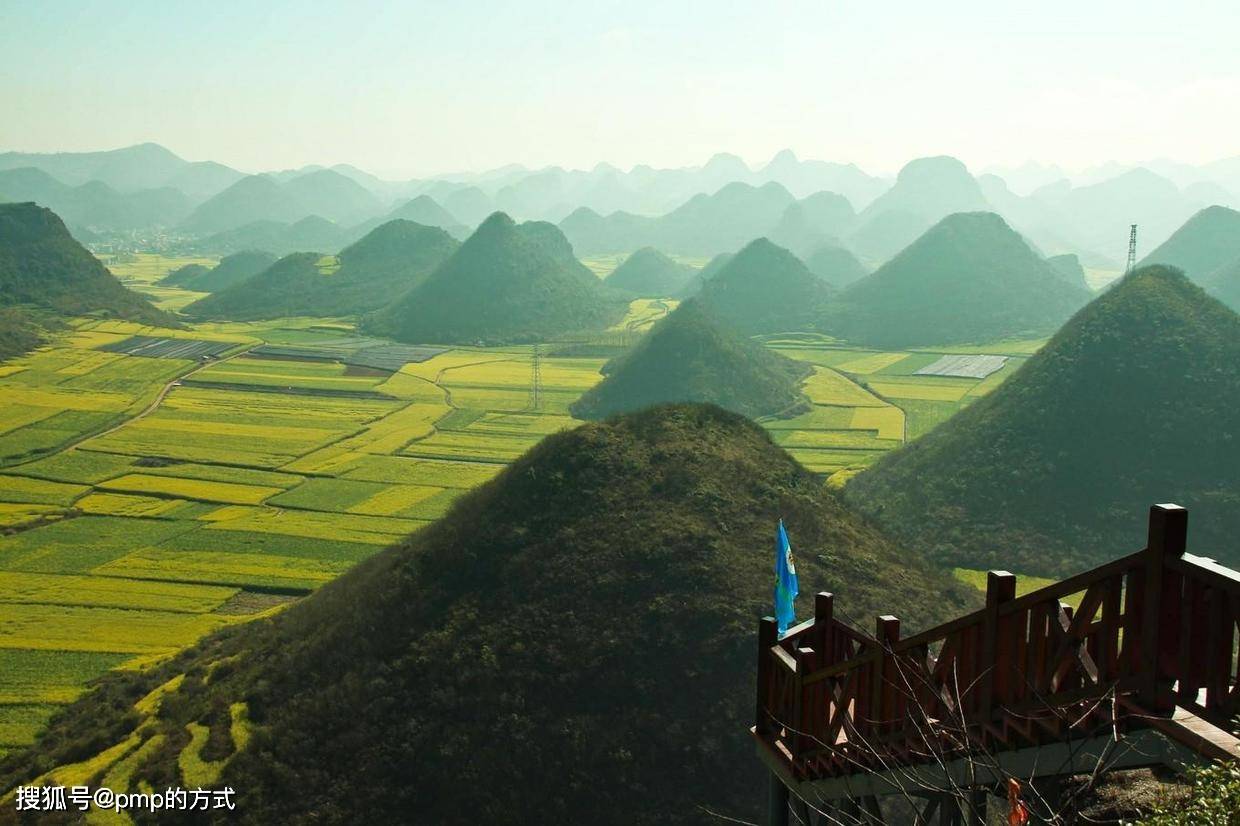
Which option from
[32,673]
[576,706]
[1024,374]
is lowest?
[32,673]

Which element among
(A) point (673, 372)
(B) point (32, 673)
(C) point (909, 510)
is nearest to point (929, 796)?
(B) point (32, 673)

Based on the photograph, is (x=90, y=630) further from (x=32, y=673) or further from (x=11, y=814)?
(x=11, y=814)

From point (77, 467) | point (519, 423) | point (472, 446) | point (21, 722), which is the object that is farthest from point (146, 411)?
point (21, 722)

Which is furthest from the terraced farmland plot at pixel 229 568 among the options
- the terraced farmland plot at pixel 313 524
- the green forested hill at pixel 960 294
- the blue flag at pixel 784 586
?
the green forested hill at pixel 960 294

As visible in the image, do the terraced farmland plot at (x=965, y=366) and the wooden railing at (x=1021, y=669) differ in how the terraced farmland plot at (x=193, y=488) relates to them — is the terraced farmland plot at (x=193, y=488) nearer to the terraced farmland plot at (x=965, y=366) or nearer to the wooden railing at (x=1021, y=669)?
the wooden railing at (x=1021, y=669)

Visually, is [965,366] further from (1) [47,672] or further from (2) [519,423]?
(1) [47,672]
